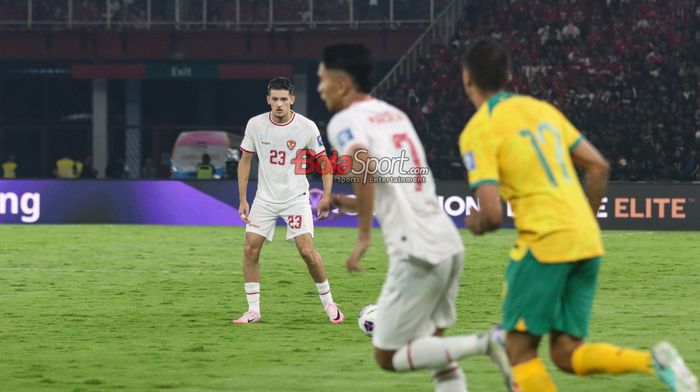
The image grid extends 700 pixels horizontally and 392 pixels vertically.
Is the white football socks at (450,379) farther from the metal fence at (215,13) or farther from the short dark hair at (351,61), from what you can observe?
the metal fence at (215,13)

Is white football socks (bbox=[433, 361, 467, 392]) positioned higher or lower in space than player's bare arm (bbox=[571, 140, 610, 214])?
lower

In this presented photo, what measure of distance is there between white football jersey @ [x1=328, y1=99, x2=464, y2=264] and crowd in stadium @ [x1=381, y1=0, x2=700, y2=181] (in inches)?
991

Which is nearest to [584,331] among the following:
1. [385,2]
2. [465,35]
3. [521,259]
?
[521,259]

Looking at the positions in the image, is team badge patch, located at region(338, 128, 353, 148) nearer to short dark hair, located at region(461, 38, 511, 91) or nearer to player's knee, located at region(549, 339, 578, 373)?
short dark hair, located at region(461, 38, 511, 91)

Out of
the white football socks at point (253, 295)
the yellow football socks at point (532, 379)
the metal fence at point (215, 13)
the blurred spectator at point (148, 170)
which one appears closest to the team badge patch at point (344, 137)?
the yellow football socks at point (532, 379)

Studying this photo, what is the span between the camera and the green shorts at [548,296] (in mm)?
6562

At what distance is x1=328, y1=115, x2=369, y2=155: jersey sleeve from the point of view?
21.9 ft

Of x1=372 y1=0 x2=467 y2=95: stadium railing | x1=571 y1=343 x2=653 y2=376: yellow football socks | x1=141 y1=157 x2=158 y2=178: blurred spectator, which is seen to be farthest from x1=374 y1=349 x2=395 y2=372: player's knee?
x1=141 y1=157 x2=158 y2=178: blurred spectator

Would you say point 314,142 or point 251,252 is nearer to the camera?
point 251,252

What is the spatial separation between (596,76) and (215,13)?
540 inches

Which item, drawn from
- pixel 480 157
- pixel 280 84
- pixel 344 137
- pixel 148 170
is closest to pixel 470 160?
pixel 480 157

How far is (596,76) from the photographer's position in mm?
37062

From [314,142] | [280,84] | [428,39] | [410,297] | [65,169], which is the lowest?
[65,169]

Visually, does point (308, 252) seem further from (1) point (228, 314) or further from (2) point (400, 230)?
(2) point (400, 230)
